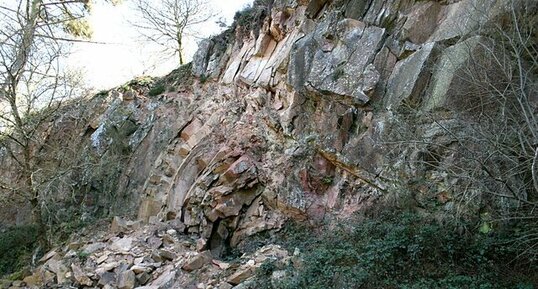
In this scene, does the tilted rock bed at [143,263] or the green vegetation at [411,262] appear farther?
the tilted rock bed at [143,263]

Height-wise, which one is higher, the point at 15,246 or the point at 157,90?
the point at 157,90

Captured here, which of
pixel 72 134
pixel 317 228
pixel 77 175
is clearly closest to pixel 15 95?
pixel 77 175

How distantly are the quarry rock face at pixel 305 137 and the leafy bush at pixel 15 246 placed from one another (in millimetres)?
3191

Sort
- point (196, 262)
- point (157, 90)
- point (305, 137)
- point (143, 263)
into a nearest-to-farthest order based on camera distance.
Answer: point (196, 262)
point (143, 263)
point (305, 137)
point (157, 90)

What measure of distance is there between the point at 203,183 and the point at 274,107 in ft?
7.57

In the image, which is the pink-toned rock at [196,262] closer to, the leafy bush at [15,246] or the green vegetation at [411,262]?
the green vegetation at [411,262]

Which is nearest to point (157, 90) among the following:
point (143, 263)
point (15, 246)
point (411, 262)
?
point (15, 246)

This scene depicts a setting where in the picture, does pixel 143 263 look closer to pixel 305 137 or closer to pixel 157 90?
pixel 305 137

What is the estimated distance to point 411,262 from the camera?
553cm

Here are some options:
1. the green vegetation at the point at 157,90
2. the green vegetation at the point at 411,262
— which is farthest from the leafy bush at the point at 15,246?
the green vegetation at the point at 411,262

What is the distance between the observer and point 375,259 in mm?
5605

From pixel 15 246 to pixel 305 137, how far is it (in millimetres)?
8575

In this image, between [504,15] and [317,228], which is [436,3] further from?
[317,228]

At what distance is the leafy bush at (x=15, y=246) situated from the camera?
10695 millimetres
